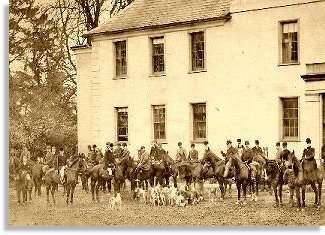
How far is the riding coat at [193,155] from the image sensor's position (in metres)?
10.6

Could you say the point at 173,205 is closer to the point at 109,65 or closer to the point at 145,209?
the point at 145,209

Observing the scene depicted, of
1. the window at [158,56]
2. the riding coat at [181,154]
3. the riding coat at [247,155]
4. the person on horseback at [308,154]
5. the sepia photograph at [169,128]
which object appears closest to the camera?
the person on horseback at [308,154]

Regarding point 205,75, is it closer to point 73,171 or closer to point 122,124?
point 122,124

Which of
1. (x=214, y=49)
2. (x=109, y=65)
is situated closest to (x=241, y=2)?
(x=214, y=49)

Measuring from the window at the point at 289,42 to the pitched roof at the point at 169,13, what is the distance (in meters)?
1.89

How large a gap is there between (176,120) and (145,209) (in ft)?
7.96

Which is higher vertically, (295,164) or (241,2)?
(241,2)

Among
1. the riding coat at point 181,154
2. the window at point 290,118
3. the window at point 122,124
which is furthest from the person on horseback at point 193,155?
the window at point 290,118

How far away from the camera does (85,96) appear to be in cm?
970

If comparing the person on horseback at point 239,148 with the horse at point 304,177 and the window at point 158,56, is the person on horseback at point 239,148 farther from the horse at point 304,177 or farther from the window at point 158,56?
the window at point 158,56

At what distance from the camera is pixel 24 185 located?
931 cm

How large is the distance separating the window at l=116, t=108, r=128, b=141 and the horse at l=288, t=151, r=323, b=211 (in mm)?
2868

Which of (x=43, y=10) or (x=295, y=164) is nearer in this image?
(x=295, y=164)

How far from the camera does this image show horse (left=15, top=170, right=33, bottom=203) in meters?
9.25
